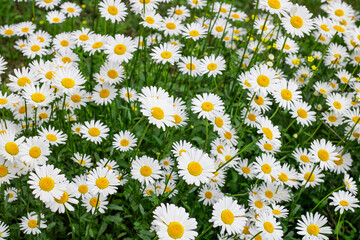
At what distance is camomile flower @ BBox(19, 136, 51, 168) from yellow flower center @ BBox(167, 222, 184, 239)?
1.05 meters

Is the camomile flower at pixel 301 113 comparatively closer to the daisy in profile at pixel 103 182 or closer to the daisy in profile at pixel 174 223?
the daisy in profile at pixel 174 223

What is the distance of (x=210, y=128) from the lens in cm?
353

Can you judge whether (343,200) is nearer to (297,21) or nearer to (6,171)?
(297,21)

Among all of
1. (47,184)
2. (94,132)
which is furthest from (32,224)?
(94,132)

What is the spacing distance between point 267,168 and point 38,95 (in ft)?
6.90

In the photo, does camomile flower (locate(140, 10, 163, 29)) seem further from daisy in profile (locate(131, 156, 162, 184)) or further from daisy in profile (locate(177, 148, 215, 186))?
daisy in profile (locate(177, 148, 215, 186))

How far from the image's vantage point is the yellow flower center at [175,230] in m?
2.18

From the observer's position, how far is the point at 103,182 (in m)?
2.56

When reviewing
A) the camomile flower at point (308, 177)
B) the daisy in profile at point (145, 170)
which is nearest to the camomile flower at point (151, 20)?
the daisy in profile at point (145, 170)

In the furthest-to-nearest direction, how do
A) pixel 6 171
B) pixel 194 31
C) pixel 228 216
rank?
pixel 194 31 < pixel 6 171 < pixel 228 216

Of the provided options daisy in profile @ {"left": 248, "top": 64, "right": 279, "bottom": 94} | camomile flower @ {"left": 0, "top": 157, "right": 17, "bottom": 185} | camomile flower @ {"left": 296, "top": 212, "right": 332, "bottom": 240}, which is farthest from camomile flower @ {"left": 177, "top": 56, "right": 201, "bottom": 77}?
camomile flower @ {"left": 0, "top": 157, "right": 17, "bottom": 185}

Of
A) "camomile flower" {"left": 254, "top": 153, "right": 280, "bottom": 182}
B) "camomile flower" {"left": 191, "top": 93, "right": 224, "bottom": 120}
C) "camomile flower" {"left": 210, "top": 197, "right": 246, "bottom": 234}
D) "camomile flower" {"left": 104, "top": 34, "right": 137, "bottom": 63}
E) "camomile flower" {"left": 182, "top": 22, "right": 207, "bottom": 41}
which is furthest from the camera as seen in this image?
"camomile flower" {"left": 182, "top": 22, "right": 207, "bottom": 41}

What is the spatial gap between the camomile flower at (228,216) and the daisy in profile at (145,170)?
62cm

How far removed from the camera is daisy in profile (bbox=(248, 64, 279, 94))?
3217 mm
